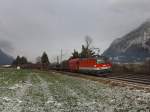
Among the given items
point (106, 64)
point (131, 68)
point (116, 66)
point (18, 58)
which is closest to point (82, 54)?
point (116, 66)

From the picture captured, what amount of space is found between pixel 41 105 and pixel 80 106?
172cm

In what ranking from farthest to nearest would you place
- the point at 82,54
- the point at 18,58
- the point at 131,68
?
the point at 18,58 < the point at 82,54 < the point at 131,68

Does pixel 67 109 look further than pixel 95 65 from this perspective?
No

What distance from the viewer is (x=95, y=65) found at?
41969mm

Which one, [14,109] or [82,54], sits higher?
[82,54]

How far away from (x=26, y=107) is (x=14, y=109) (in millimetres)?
629

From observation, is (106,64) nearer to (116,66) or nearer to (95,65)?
(95,65)

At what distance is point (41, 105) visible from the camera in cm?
1199

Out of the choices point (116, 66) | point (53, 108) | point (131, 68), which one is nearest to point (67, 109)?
point (53, 108)

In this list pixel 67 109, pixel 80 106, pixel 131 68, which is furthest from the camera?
pixel 131 68

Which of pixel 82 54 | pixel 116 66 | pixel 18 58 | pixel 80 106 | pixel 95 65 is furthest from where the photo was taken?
Result: pixel 18 58

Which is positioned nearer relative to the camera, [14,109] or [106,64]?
[14,109]

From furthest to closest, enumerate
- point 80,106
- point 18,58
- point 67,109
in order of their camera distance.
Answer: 1. point 18,58
2. point 80,106
3. point 67,109

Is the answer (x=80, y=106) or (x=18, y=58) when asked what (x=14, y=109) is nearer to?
(x=80, y=106)
